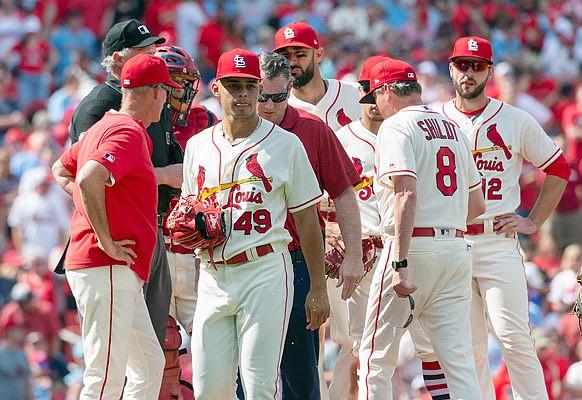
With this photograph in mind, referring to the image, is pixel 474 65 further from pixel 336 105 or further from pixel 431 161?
pixel 431 161

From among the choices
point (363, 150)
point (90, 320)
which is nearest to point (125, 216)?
point (90, 320)

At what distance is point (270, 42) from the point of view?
62.5 feet

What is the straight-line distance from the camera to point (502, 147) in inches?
327

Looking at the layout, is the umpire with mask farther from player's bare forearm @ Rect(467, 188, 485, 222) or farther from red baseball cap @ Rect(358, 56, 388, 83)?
player's bare forearm @ Rect(467, 188, 485, 222)

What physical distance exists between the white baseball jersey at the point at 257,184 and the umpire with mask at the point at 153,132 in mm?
972

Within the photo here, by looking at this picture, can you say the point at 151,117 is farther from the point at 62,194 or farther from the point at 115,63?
the point at 62,194

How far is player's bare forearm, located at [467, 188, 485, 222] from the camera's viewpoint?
7.51m

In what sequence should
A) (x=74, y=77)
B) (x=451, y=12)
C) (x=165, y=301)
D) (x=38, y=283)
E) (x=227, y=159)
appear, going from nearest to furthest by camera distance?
(x=227, y=159)
(x=165, y=301)
(x=38, y=283)
(x=74, y=77)
(x=451, y=12)

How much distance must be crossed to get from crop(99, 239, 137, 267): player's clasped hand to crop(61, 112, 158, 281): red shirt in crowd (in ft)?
0.15

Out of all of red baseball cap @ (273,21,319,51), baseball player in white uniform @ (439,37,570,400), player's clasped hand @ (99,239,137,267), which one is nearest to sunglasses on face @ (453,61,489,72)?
baseball player in white uniform @ (439,37,570,400)

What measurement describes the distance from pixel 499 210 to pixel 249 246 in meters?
2.40

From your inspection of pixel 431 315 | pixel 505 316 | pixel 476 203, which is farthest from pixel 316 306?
pixel 505 316

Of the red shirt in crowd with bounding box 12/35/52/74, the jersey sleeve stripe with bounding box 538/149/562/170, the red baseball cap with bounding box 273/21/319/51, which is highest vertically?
the red shirt in crowd with bounding box 12/35/52/74

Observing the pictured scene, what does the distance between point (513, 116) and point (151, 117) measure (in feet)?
9.05
